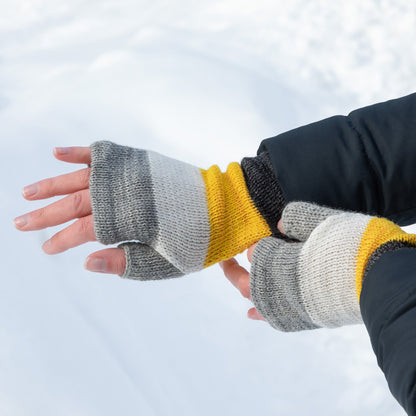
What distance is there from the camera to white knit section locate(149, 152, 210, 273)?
0.98 m

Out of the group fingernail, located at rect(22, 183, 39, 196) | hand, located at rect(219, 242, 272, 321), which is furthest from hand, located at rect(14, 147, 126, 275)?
hand, located at rect(219, 242, 272, 321)

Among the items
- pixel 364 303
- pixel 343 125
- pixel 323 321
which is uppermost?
pixel 343 125

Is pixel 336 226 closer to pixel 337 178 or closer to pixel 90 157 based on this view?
pixel 337 178

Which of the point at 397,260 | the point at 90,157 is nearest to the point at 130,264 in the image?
the point at 90,157

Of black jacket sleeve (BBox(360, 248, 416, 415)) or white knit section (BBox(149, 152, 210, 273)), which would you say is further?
white knit section (BBox(149, 152, 210, 273))

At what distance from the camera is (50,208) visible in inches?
41.9

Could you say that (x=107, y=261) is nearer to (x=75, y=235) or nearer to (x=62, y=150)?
(x=75, y=235)

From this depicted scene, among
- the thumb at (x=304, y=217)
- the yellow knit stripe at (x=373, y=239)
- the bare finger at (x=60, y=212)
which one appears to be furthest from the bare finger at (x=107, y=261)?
the yellow knit stripe at (x=373, y=239)

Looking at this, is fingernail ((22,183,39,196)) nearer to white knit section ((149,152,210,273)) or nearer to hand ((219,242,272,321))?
white knit section ((149,152,210,273))

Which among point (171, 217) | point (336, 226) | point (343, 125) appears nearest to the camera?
point (336, 226)

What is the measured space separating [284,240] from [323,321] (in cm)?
18

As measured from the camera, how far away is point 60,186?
107 centimetres

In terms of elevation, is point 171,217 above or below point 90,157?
below

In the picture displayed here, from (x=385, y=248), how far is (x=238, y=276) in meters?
0.39
